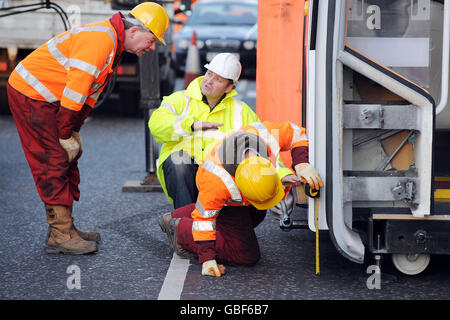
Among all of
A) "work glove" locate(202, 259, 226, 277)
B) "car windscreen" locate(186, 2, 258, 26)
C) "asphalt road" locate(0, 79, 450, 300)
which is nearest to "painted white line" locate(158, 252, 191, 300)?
"asphalt road" locate(0, 79, 450, 300)

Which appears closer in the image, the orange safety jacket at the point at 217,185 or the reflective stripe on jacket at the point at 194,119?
the orange safety jacket at the point at 217,185

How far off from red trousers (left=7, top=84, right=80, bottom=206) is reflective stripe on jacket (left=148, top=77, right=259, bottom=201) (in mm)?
642

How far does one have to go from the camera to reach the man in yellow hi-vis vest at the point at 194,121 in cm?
486

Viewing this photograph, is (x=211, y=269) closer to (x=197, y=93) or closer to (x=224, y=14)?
(x=197, y=93)

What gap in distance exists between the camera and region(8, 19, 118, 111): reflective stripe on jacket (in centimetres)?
443

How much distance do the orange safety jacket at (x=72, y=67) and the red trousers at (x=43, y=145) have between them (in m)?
0.06

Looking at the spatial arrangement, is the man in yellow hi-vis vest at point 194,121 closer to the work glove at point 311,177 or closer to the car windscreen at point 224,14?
the work glove at point 311,177

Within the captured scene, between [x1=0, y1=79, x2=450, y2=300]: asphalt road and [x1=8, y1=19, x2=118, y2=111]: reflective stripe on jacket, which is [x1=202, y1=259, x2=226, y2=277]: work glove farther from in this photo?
[x1=8, y1=19, x2=118, y2=111]: reflective stripe on jacket

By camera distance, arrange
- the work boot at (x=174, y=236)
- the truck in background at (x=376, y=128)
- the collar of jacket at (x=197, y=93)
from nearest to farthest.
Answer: the truck in background at (x=376, y=128) → the work boot at (x=174, y=236) → the collar of jacket at (x=197, y=93)

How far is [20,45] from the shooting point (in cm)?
986

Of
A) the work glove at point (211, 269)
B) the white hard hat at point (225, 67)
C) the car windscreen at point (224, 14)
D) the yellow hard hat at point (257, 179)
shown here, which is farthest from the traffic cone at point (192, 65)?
the yellow hard hat at point (257, 179)

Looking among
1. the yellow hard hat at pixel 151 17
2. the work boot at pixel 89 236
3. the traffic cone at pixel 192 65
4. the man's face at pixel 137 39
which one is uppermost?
the yellow hard hat at pixel 151 17

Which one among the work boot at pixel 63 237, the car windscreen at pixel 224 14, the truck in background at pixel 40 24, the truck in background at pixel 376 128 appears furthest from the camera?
the car windscreen at pixel 224 14

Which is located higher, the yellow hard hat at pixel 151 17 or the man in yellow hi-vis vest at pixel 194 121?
the yellow hard hat at pixel 151 17
